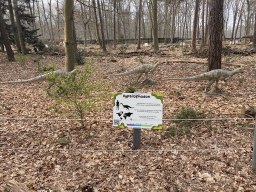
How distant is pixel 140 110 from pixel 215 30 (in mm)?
4991

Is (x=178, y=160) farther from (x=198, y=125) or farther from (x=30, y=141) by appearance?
(x=30, y=141)

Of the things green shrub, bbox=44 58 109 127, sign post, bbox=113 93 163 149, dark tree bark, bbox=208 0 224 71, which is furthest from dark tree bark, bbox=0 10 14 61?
sign post, bbox=113 93 163 149

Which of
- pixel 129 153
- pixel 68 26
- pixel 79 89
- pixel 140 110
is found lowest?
pixel 129 153

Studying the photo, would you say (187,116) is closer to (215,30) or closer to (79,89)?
(79,89)

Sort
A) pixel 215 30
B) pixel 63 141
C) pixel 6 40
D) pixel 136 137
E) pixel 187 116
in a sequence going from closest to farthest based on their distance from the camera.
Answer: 1. pixel 136 137
2. pixel 63 141
3. pixel 187 116
4. pixel 215 30
5. pixel 6 40

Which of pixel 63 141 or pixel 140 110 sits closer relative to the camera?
pixel 140 110

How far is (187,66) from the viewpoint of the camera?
934cm

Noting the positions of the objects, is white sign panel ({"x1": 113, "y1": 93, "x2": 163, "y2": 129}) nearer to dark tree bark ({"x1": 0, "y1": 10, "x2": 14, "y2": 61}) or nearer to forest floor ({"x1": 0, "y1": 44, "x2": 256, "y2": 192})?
forest floor ({"x1": 0, "y1": 44, "x2": 256, "y2": 192})

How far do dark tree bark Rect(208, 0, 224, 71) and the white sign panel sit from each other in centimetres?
467

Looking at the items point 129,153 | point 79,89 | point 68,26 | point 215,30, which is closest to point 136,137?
point 129,153

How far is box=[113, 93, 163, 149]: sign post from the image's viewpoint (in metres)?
3.00

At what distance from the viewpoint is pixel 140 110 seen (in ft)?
9.96

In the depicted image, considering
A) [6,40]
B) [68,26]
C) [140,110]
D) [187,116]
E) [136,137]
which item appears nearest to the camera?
[140,110]

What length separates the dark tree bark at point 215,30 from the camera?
20.5 feet
